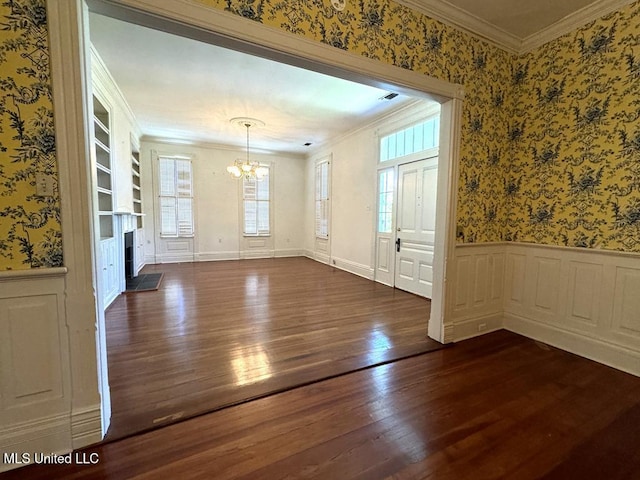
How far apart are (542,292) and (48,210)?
415 cm

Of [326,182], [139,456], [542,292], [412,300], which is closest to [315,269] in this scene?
[326,182]

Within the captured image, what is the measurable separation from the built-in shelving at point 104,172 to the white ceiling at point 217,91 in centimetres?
55

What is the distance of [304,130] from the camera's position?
6.26 m

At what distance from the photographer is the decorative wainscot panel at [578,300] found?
2.44 m

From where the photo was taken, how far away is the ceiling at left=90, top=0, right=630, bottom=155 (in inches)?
104

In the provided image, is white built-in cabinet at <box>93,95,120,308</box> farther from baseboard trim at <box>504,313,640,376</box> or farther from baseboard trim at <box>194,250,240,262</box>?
baseboard trim at <box>504,313,640,376</box>

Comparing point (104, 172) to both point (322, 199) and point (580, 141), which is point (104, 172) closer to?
point (322, 199)

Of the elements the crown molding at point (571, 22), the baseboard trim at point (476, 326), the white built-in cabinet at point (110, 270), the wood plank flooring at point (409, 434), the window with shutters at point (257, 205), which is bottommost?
the wood plank flooring at point (409, 434)

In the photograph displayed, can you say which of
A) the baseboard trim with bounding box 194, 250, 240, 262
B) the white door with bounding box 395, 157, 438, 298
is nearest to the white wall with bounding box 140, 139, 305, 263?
the baseboard trim with bounding box 194, 250, 240, 262

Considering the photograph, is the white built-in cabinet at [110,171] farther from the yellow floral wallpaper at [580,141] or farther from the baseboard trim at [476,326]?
the yellow floral wallpaper at [580,141]

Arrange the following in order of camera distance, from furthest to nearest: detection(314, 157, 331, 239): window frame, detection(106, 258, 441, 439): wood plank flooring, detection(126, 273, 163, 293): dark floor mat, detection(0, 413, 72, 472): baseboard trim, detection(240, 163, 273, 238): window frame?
detection(240, 163, 273, 238): window frame, detection(314, 157, 331, 239): window frame, detection(126, 273, 163, 293): dark floor mat, detection(106, 258, 441, 439): wood plank flooring, detection(0, 413, 72, 472): baseboard trim

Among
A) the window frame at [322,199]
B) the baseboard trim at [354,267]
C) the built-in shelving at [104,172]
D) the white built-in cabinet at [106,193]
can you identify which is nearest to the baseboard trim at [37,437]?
the white built-in cabinet at [106,193]

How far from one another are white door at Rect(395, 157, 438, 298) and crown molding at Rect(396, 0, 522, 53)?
1576mm

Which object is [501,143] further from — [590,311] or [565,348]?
[565,348]
